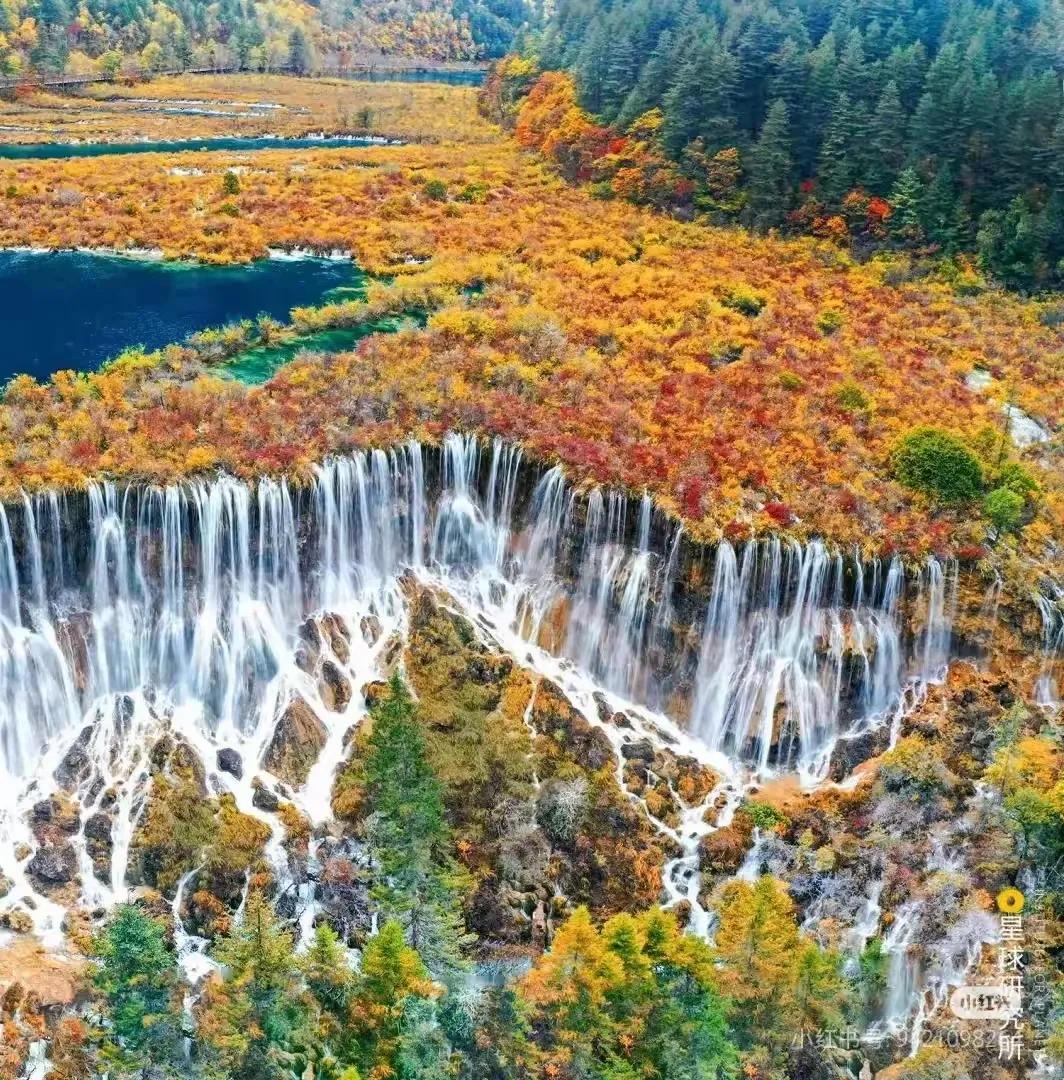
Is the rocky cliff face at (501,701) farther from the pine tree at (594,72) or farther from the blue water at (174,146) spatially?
the blue water at (174,146)

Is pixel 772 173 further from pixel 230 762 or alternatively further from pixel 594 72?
pixel 230 762

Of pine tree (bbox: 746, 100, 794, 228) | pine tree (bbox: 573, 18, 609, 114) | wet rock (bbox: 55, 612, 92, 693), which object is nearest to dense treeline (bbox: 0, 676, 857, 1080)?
wet rock (bbox: 55, 612, 92, 693)

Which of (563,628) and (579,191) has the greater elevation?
(579,191)

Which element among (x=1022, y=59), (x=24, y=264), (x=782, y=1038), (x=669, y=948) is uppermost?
(x=1022, y=59)

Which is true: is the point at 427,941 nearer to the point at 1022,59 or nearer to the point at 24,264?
the point at 24,264

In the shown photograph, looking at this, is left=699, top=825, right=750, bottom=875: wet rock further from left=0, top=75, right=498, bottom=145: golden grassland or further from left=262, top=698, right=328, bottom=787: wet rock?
left=0, top=75, right=498, bottom=145: golden grassland

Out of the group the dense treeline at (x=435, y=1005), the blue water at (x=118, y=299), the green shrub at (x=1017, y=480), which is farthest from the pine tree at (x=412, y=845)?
the blue water at (x=118, y=299)

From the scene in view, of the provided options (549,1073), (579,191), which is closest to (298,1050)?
(549,1073)
